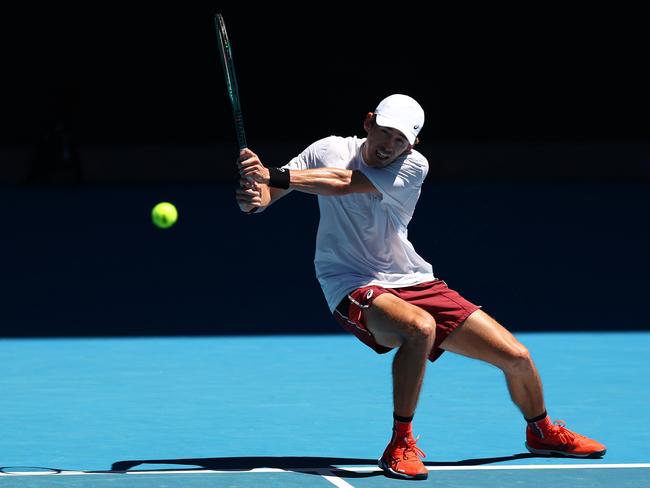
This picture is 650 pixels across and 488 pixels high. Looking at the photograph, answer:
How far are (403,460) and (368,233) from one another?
98 cm

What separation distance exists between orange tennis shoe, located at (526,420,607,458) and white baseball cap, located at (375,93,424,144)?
132 centimetres

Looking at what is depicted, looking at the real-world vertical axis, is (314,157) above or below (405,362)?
above

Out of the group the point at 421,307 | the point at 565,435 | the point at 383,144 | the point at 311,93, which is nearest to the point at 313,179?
the point at 383,144

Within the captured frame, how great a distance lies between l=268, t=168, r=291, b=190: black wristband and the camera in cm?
555

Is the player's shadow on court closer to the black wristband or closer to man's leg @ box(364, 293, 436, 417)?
man's leg @ box(364, 293, 436, 417)

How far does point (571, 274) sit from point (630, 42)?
12.8 m

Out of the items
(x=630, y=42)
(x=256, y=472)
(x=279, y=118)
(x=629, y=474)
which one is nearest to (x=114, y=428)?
(x=256, y=472)

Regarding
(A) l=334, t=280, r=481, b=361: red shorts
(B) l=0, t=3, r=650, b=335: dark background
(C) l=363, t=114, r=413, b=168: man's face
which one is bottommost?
(A) l=334, t=280, r=481, b=361: red shorts

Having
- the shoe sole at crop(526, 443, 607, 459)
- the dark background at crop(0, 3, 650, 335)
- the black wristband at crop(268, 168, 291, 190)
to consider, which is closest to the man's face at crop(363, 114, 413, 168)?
the black wristband at crop(268, 168, 291, 190)

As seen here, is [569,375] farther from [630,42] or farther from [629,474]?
[630,42]

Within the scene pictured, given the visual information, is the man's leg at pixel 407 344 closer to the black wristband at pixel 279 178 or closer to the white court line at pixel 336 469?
the white court line at pixel 336 469

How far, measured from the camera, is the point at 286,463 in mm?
5660

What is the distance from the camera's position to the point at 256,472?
5473mm

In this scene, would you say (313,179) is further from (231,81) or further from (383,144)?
(231,81)
